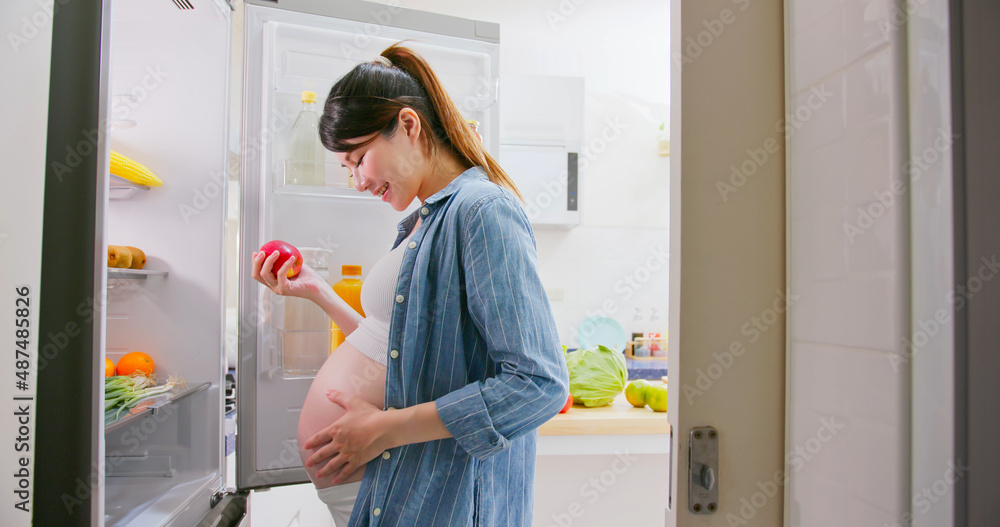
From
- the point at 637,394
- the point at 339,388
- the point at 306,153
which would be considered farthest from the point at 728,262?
the point at 637,394

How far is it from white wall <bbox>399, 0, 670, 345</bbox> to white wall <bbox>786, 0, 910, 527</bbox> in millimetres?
2299

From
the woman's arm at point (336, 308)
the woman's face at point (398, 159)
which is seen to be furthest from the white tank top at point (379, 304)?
the woman's arm at point (336, 308)

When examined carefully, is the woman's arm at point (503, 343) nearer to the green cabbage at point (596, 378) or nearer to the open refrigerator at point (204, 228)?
the open refrigerator at point (204, 228)

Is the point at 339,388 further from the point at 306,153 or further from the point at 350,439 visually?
the point at 306,153

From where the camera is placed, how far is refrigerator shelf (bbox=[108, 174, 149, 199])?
3.73ft

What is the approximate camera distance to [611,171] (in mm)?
2939

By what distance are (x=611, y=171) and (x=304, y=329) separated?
2043 mm

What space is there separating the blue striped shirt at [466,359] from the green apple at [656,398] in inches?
47.8

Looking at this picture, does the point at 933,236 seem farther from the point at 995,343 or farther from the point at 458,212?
the point at 458,212

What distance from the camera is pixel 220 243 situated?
1.26m

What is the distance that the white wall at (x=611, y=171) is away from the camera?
288 cm

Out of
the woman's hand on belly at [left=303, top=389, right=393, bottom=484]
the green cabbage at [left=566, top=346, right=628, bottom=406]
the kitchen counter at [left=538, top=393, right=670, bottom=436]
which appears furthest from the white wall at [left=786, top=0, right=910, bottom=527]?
the green cabbage at [left=566, top=346, right=628, bottom=406]

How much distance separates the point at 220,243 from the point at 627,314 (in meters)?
2.20

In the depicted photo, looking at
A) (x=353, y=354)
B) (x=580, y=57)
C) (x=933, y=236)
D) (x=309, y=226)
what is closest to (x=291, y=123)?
(x=309, y=226)
